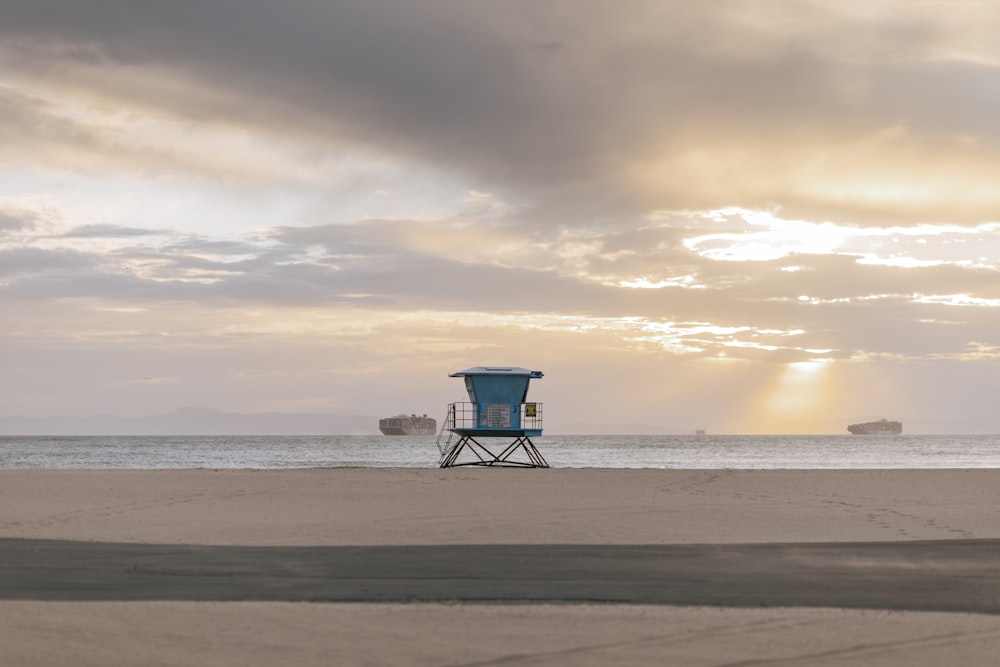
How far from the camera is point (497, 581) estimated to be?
439 inches

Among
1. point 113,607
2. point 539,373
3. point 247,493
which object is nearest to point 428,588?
point 113,607

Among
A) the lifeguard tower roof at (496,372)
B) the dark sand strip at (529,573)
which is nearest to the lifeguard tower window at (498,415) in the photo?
the lifeguard tower roof at (496,372)

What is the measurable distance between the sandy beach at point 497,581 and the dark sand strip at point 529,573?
0.17 ft

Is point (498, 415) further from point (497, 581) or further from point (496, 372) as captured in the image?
point (497, 581)

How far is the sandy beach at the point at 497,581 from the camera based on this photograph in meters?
8.20

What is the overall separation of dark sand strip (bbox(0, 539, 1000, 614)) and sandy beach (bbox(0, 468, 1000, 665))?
0.05 metres

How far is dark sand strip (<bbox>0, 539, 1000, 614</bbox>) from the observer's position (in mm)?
10250

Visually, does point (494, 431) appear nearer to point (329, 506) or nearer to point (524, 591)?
point (329, 506)

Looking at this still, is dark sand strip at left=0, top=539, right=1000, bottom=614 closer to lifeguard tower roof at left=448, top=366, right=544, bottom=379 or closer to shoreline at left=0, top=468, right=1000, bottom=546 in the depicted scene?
shoreline at left=0, top=468, right=1000, bottom=546

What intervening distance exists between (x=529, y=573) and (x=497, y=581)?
0.69m

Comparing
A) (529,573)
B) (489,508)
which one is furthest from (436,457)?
(529,573)

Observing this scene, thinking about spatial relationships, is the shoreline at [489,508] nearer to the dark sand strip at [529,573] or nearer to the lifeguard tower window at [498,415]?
the dark sand strip at [529,573]

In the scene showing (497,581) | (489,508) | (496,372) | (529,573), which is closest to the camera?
(497,581)

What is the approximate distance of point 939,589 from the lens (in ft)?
35.3
